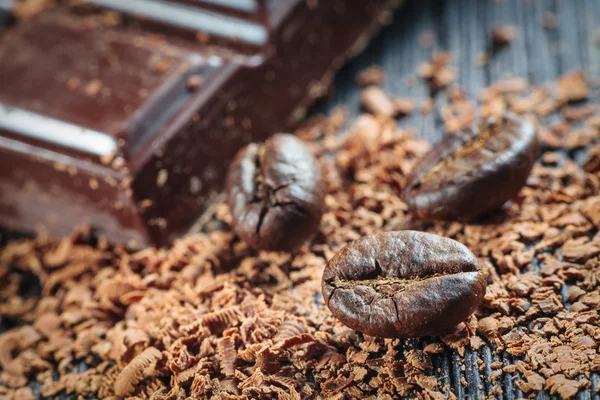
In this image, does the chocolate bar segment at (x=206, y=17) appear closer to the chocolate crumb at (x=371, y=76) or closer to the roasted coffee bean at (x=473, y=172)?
the chocolate crumb at (x=371, y=76)

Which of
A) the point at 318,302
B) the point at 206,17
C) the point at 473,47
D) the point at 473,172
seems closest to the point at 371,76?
the point at 473,47

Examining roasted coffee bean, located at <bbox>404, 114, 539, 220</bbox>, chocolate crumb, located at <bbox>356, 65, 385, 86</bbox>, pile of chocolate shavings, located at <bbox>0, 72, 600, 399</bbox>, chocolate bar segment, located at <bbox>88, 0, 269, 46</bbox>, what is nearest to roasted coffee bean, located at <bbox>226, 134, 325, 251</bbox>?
pile of chocolate shavings, located at <bbox>0, 72, 600, 399</bbox>

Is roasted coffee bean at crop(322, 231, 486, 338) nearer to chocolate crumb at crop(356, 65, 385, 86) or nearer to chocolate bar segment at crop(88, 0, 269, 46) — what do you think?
chocolate bar segment at crop(88, 0, 269, 46)

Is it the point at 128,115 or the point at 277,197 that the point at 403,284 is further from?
the point at 128,115

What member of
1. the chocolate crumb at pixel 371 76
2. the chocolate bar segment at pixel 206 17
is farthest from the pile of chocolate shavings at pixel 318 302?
the chocolate bar segment at pixel 206 17

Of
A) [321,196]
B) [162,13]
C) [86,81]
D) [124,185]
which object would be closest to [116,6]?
[162,13]

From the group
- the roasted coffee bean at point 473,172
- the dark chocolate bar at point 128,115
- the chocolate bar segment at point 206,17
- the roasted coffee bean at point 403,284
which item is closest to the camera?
the roasted coffee bean at point 403,284
